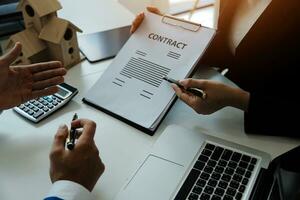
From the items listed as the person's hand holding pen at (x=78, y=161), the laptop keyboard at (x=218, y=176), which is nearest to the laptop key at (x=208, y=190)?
the laptop keyboard at (x=218, y=176)

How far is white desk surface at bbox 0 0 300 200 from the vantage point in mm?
857

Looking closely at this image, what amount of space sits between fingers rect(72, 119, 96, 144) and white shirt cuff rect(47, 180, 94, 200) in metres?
0.10

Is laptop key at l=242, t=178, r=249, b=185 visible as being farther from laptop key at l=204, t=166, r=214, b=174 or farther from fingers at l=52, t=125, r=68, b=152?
fingers at l=52, t=125, r=68, b=152

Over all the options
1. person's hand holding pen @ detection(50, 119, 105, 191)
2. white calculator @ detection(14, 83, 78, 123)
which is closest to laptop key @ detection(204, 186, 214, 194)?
person's hand holding pen @ detection(50, 119, 105, 191)

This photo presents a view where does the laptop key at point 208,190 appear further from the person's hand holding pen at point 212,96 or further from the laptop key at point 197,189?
the person's hand holding pen at point 212,96

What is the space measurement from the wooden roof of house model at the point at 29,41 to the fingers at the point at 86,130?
1.31 ft

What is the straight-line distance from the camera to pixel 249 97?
3.27 ft

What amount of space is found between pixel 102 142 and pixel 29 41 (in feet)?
1.45

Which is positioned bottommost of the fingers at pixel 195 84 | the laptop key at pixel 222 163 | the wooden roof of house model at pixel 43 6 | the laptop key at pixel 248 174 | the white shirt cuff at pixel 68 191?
the white shirt cuff at pixel 68 191

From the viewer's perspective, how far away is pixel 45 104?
3.54ft

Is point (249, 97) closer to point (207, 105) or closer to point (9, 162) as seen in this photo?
point (207, 105)

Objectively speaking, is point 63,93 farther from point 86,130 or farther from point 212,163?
point 212,163

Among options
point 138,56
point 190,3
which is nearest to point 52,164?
point 138,56

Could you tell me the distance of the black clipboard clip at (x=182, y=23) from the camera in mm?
1118
